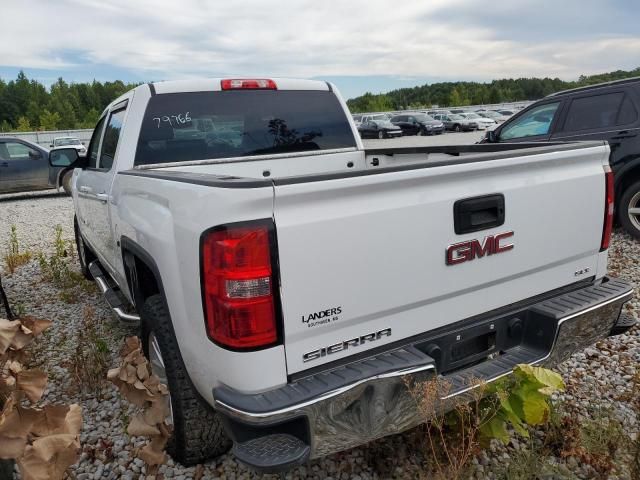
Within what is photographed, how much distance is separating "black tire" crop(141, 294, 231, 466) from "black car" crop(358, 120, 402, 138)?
35.5m

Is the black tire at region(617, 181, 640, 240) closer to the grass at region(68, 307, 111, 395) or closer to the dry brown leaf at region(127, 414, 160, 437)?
the grass at region(68, 307, 111, 395)

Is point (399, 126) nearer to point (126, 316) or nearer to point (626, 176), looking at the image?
point (626, 176)


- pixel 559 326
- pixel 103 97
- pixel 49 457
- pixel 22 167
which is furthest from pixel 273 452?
pixel 103 97

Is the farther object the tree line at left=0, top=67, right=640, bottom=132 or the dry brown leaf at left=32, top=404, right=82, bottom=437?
the tree line at left=0, top=67, right=640, bottom=132

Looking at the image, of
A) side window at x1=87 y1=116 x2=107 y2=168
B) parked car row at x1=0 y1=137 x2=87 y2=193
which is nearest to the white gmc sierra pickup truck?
side window at x1=87 y1=116 x2=107 y2=168

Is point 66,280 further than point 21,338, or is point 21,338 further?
point 66,280

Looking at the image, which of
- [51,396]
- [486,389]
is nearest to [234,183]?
[486,389]

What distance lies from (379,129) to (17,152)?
27044 millimetres

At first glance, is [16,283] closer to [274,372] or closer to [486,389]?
[274,372]

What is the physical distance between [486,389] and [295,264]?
1131 millimetres

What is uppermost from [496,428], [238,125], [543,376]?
[238,125]

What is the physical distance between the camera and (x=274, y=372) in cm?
200

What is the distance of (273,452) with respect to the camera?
6.33 ft

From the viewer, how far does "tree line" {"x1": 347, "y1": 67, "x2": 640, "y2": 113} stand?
7800cm
